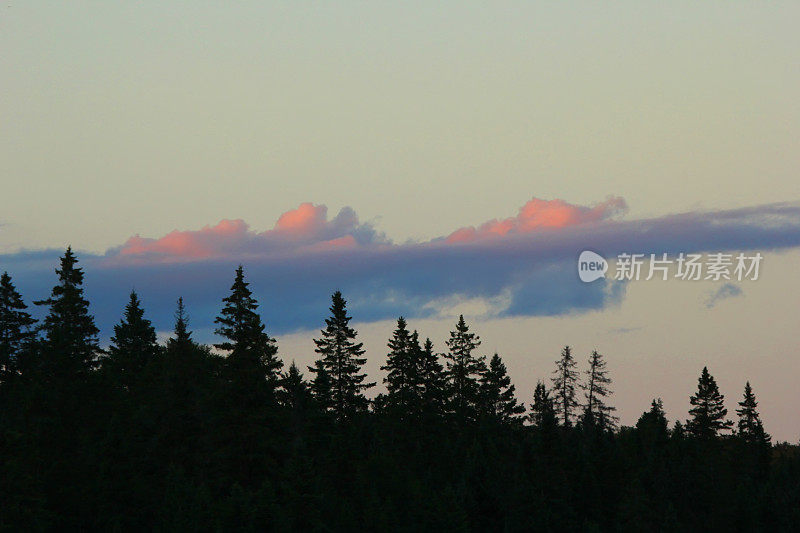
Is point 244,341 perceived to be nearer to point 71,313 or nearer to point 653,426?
point 71,313

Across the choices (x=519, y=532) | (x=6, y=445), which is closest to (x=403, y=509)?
(x=519, y=532)

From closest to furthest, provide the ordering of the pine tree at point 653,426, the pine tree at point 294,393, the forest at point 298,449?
1. the forest at point 298,449
2. the pine tree at point 294,393
3. the pine tree at point 653,426

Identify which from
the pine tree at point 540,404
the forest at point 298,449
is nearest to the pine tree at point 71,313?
the forest at point 298,449

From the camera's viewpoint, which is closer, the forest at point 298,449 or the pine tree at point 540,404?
the forest at point 298,449

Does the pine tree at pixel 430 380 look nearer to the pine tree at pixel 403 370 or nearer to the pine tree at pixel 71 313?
the pine tree at pixel 403 370

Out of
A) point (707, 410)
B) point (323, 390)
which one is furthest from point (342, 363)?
point (707, 410)

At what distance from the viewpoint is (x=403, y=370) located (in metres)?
102

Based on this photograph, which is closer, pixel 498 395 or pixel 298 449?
pixel 298 449

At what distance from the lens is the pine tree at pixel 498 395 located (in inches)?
4368

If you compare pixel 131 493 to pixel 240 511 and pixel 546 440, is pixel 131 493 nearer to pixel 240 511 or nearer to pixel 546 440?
pixel 240 511

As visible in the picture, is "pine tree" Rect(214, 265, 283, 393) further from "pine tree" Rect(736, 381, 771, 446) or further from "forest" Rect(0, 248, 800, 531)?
"pine tree" Rect(736, 381, 771, 446)

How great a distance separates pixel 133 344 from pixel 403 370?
25.0m

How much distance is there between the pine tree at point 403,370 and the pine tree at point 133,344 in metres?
21.7

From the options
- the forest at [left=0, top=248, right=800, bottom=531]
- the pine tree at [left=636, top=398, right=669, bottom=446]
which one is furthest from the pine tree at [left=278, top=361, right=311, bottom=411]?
the pine tree at [left=636, top=398, right=669, bottom=446]
